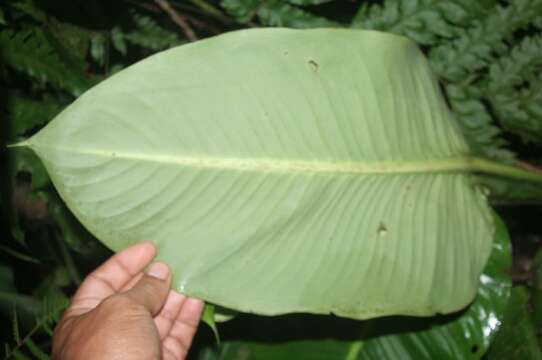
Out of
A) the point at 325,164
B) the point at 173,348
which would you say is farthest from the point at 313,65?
the point at 173,348

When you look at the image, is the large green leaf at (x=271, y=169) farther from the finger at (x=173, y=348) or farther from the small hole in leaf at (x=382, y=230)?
the finger at (x=173, y=348)

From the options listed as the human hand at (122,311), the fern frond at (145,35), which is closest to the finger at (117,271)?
the human hand at (122,311)

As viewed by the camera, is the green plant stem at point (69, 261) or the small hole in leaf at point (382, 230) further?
the green plant stem at point (69, 261)

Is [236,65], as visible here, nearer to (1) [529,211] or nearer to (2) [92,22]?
(2) [92,22]

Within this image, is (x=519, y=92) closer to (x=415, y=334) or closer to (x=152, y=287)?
(x=415, y=334)

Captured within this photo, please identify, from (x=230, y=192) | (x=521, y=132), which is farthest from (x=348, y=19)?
(x=230, y=192)

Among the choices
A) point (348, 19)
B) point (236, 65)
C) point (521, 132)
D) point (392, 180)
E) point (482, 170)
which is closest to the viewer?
point (236, 65)
